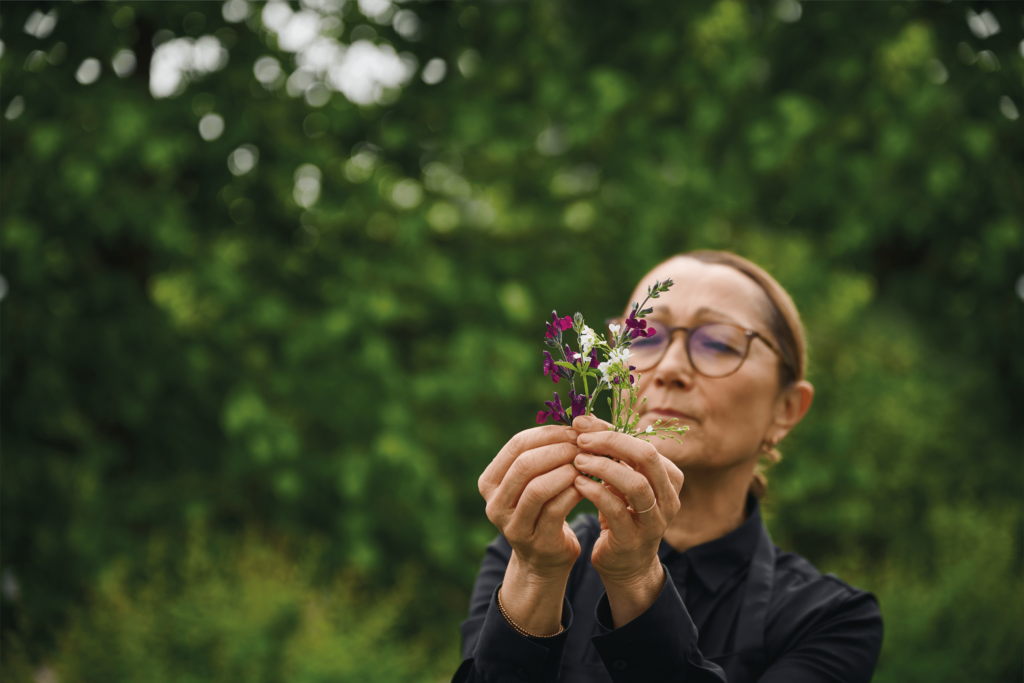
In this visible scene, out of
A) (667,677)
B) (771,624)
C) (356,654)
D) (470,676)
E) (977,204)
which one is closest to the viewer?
(667,677)

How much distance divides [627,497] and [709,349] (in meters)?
0.69

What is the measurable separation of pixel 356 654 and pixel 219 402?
90.1 inches

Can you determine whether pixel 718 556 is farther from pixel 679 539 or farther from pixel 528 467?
pixel 528 467

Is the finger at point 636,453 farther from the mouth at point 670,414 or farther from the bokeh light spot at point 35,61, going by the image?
the bokeh light spot at point 35,61

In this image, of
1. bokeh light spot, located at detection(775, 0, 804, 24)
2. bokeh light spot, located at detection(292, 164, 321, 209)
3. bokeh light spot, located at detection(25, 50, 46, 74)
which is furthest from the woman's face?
bokeh light spot, located at detection(775, 0, 804, 24)

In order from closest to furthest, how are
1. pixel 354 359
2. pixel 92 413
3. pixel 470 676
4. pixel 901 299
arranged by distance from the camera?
pixel 470 676 → pixel 354 359 → pixel 92 413 → pixel 901 299

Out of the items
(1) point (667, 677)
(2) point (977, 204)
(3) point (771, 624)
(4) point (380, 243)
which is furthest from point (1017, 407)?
(1) point (667, 677)

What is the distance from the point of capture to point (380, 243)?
5.50m

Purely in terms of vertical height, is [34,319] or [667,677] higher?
[34,319]

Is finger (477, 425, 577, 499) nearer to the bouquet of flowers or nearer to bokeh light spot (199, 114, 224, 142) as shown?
the bouquet of flowers

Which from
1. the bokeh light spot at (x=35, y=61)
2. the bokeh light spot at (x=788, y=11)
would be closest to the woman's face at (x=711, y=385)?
the bokeh light spot at (x=35, y=61)

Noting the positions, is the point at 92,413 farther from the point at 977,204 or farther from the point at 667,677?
the point at 977,204

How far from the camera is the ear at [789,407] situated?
7.14 ft

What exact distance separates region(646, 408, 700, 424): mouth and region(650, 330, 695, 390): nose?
0.22 feet
